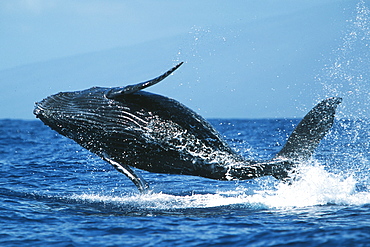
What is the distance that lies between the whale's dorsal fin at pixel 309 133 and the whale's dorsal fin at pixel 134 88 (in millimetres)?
3362

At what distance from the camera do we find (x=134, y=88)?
11305mm

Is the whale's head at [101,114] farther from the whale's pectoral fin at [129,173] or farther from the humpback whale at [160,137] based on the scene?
the whale's pectoral fin at [129,173]

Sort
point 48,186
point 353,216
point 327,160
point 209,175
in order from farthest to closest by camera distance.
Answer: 1. point 327,160
2. point 48,186
3. point 209,175
4. point 353,216

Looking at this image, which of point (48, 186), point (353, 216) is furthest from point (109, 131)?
point (353, 216)

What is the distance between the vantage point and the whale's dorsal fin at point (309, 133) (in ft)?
37.3

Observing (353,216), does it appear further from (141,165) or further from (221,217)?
(141,165)

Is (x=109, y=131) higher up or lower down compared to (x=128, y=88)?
lower down

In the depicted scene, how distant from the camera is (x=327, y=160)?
20.4 metres

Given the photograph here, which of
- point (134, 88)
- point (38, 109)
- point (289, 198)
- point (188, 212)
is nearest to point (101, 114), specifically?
point (134, 88)

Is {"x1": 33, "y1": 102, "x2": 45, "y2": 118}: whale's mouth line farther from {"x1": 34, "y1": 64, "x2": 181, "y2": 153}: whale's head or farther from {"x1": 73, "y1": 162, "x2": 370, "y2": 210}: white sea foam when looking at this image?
{"x1": 73, "y1": 162, "x2": 370, "y2": 210}: white sea foam

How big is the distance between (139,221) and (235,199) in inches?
123

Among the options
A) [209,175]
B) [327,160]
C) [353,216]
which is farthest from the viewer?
[327,160]

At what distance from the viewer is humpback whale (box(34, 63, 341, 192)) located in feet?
38.5

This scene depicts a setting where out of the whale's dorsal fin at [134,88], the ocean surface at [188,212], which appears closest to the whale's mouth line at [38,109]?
the whale's dorsal fin at [134,88]
